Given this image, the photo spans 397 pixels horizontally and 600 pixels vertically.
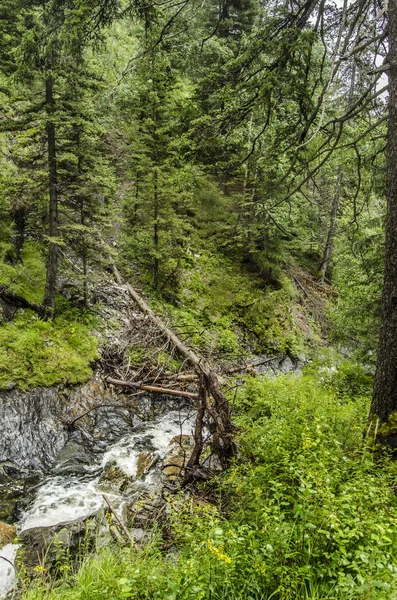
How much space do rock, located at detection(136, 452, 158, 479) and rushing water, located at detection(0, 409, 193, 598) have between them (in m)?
0.05

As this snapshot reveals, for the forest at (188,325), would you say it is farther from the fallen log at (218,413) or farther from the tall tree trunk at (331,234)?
the tall tree trunk at (331,234)

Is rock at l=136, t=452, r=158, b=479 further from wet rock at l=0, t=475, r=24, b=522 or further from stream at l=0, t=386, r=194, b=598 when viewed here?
wet rock at l=0, t=475, r=24, b=522

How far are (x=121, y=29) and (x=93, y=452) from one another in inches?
1102

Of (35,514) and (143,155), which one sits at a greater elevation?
(143,155)

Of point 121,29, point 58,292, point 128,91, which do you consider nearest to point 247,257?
point 128,91

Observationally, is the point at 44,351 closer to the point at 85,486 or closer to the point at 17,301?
the point at 17,301

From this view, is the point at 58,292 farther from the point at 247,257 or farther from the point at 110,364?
the point at 247,257

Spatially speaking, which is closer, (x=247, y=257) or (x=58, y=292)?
(x=58, y=292)

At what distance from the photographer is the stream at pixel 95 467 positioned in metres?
5.88

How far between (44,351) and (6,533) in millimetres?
4267

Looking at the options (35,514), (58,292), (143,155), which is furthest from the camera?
(143,155)

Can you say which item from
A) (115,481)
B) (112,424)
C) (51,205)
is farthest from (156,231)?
(115,481)

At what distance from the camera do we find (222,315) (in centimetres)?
1570

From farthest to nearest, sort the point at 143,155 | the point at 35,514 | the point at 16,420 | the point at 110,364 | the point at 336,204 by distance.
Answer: the point at 336,204, the point at 143,155, the point at 110,364, the point at 16,420, the point at 35,514
